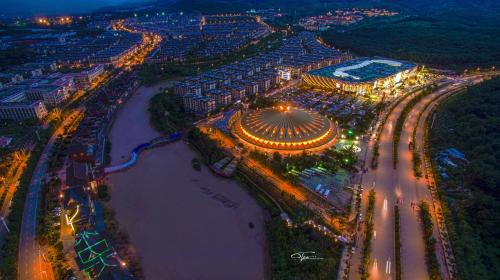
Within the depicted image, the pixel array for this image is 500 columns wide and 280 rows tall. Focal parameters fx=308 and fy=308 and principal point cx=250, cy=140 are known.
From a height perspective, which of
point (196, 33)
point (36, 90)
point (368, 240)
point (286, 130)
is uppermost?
point (196, 33)

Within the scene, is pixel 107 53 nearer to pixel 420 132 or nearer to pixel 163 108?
pixel 163 108

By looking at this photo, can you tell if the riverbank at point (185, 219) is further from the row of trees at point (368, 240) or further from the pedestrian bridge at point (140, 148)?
the row of trees at point (368, 240)

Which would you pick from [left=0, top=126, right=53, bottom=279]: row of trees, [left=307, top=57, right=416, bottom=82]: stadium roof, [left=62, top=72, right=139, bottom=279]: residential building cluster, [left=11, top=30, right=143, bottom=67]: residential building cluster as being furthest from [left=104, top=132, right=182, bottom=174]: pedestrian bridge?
[left=11, top=30, right=143, bottom=67]: residential building cluster

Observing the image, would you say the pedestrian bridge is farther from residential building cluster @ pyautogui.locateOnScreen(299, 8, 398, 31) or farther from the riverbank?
residential building cluster @ pyautogui.locateOnScreen(299, 8, 398, 31)

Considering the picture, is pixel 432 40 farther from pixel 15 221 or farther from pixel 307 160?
pixel 15 221

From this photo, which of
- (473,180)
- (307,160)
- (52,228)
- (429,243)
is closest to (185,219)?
(52,228)

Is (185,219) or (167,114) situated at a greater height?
(167,114)

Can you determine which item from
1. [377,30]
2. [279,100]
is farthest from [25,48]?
[377,30]
